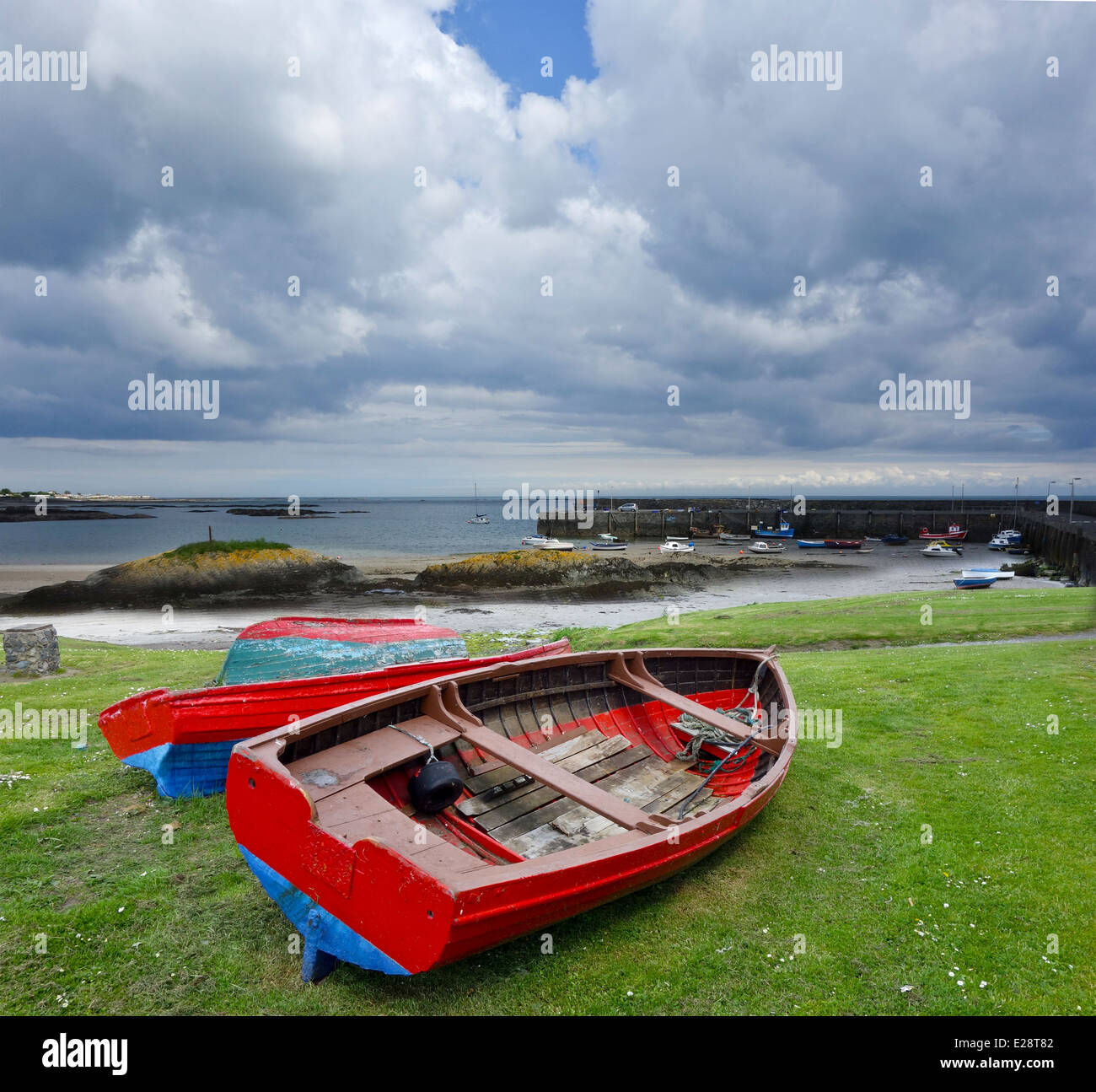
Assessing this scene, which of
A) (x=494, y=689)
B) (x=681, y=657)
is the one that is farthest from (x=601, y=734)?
(x=681, y=657)

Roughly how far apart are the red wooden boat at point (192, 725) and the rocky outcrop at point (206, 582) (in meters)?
35.7

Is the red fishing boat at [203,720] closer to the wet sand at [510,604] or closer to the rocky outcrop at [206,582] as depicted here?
the wet sand at [510,604]

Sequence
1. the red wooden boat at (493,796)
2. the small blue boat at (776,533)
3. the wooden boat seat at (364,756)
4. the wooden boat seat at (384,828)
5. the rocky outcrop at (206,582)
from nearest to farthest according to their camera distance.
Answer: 1. the red wooden boat at (493,796)
2. the wooden boat seat at (384,828)
3. the wooden boat seat at (364,756)
4. the rocky outcrop at (206,582)
5. the small blue boat at (776,533)

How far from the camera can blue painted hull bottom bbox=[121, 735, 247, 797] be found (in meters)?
8.55

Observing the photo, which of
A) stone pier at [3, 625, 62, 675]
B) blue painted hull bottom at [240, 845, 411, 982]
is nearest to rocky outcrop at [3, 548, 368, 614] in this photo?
stone pier at [3, 625, 62, 675]

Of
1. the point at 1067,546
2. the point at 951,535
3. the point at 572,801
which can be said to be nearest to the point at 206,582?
the point at 572,801

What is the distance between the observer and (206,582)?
46094 mm

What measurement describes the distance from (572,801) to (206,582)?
45733 millimetres

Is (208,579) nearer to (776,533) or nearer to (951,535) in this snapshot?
(776,533)

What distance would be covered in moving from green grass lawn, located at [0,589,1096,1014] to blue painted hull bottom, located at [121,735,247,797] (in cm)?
25

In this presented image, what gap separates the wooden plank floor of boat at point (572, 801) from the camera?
22.4 ft

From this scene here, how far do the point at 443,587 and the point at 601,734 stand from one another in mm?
38912

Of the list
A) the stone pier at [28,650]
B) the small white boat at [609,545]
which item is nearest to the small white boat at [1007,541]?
the small white boat at [609,545]

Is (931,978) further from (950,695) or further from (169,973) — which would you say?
(950,695)
